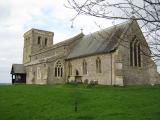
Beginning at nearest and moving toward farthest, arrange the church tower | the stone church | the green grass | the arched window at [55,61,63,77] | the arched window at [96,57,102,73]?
the green grass, the stone church, the arched window at [96,57,102,73], the arched window at [55,61,63,77], the church tower

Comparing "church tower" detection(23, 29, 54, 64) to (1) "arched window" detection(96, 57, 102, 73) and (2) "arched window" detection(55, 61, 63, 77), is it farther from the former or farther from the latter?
(1) "arched window" detection(96, 57, 102, 73)

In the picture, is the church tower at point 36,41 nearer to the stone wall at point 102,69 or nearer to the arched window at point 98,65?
the stone wall at point 102,69

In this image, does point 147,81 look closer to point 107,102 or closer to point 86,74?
point 86,74

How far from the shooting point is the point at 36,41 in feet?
227

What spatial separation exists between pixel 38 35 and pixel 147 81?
37173 millimetres

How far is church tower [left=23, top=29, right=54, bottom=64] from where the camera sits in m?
68.8

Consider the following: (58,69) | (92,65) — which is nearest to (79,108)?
(92,65)

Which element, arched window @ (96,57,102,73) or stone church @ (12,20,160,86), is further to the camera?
arched window @ (96,57,102,73)

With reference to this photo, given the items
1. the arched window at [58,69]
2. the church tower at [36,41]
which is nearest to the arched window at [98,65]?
the arched window at [58,69]

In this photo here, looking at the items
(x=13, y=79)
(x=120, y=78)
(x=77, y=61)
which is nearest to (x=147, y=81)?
(x=120, y=78)

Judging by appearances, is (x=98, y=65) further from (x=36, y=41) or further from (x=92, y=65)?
(x=36, y=41)

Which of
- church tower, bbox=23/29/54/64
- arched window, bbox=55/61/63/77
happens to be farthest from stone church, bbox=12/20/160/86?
church tower, bbox=23/29/54/64

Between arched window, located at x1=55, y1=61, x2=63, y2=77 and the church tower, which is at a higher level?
Answer: the church tower

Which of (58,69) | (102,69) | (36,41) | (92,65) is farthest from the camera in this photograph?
(36,41)
